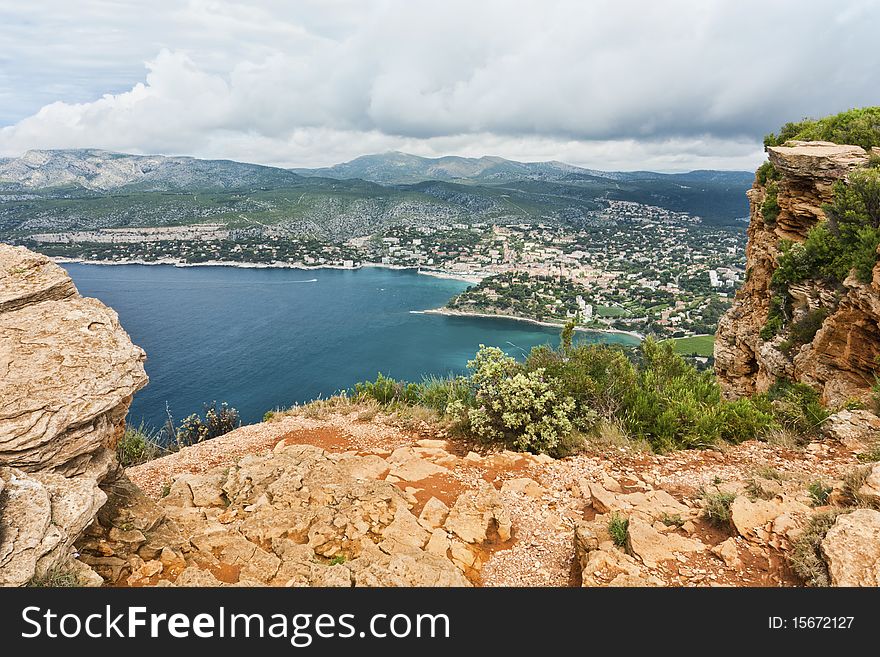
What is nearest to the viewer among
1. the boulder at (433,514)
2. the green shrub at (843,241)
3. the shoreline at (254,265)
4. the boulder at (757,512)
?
the boulder at (757,512)

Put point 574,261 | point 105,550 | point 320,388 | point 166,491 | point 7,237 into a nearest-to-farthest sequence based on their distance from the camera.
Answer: point 105,550 → point 166,491 → point 320,388 → point 7,237 → point 574,261

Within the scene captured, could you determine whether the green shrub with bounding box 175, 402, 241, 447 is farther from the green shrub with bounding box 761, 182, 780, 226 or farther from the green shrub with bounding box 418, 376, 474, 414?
the green shrub with bounding box 761, 182, 780, 226

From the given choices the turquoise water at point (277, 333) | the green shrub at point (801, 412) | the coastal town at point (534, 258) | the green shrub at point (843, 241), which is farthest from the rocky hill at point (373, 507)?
the coastal town at point (534, 258)

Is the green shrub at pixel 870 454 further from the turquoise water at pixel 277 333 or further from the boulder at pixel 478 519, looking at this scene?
the turquoise water at pixel 277 333

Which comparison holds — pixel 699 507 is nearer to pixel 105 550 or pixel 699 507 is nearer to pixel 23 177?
pixel 105 550

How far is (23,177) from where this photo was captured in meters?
192

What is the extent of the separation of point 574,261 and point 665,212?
3813 inches

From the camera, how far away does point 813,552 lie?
10.2ft

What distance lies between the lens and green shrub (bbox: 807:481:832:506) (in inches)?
154

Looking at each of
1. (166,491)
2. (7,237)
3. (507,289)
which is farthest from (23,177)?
(166,491)

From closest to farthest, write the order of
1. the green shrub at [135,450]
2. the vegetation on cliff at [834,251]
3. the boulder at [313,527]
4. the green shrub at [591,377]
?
the boulder at [313,527] < the green shrub at [591,377] < the green shrub at [135,450] < the vegetation on cliff at [834,251]

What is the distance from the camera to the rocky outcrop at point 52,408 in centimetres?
293

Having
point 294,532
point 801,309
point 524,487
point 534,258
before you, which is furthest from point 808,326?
point 534,258

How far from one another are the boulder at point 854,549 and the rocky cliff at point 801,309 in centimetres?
555
